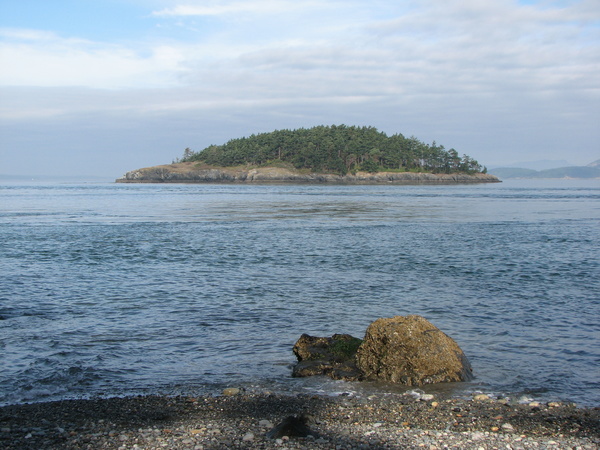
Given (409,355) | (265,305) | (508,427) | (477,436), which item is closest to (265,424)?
(477,436)

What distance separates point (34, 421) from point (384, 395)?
617 centimetres

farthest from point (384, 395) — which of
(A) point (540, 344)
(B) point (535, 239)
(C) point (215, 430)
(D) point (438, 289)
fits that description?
(B) point (535, 239)

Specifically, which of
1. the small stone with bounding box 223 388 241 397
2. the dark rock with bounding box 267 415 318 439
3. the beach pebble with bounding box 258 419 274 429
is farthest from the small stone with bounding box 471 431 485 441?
the small stone with bounding box 223 388 241 397

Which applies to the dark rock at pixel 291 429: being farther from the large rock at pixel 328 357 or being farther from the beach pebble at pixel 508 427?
the large rock at pixel 328 357

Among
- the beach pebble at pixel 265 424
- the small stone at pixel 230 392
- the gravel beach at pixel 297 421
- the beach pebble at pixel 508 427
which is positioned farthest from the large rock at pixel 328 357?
the beach pebble at pixel 508 427

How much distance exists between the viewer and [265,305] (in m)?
19.1

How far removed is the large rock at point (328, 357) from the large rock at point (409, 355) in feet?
1.14

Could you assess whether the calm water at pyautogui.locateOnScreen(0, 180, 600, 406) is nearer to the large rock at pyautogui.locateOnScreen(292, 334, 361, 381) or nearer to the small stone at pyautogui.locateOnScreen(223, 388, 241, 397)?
the large rock at pyautogui.locateOnScreen(292, 334, 361, 381)

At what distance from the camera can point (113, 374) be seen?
12.4 meters

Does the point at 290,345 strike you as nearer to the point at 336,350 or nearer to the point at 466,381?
the point at 336,350

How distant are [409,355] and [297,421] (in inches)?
154

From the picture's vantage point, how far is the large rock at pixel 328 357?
12.3 m

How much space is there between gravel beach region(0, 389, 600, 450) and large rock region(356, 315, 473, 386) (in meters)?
1.03

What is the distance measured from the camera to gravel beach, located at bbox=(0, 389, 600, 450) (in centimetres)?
842
